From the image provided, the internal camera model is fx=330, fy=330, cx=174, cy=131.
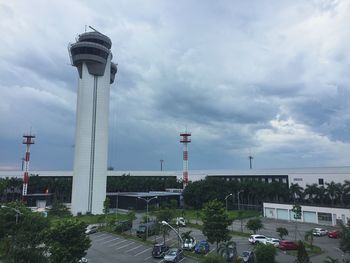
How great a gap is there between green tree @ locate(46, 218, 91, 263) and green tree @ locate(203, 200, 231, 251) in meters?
16.5

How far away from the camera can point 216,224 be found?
1674 inches

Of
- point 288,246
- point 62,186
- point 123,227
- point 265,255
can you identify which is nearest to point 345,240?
point 265,255

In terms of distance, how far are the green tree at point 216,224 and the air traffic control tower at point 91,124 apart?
5650cm

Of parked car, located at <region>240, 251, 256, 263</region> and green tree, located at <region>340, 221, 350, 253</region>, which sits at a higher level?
green tree, located at <region>340, 221, 350, 253</region>

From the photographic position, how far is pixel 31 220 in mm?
40156

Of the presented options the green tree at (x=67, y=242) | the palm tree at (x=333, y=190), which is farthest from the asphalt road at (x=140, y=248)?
the palm tree at (x=333, y=190)

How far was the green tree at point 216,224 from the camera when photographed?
4259cm

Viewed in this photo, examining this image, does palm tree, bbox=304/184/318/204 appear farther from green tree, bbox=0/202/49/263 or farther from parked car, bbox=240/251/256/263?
green tree, bbox=0/202/49/263

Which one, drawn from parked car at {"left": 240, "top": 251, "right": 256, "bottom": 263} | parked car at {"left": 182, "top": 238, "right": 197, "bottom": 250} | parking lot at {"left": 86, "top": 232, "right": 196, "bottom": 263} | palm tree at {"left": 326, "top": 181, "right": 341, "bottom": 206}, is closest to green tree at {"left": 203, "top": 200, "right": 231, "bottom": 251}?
parked car at {"left": 182, "top": 238, "right": 197, "bottom": 250}

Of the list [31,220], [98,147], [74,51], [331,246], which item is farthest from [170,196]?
[31,220]

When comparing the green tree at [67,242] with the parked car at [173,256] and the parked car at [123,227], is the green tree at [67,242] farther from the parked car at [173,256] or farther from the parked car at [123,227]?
the parked car at [123,227]

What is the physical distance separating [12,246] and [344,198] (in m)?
83.4

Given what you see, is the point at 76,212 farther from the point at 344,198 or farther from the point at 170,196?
the point at 344,198

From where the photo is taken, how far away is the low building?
70000mm
